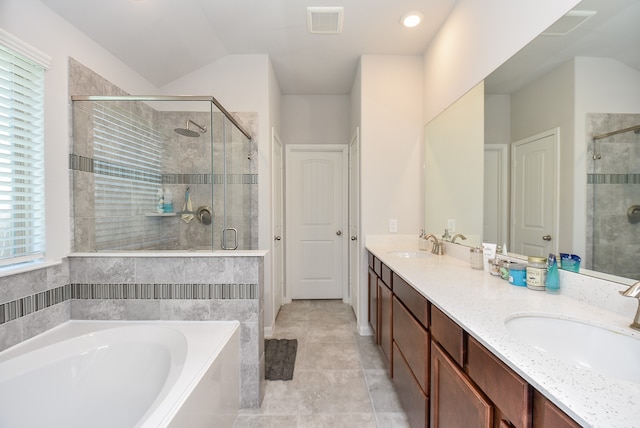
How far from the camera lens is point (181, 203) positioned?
2420 mm

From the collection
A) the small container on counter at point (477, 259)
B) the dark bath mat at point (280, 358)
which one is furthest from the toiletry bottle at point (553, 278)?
the dark bath mat at point (280, 358)

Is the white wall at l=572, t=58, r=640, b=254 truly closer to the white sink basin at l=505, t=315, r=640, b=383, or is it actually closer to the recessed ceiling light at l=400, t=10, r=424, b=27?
the white sink basin at l=505, t=315, r=640, b=383

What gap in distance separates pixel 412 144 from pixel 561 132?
1.51 m

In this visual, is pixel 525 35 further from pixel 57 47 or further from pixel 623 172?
pixel 57 47

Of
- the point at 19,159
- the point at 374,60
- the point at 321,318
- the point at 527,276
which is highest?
the point at 374,60

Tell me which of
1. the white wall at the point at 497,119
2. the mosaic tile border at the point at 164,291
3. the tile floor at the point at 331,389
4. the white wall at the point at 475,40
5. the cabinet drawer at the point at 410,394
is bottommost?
the tile floor at the point at 331,389

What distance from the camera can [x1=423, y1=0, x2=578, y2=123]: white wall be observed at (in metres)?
1.31

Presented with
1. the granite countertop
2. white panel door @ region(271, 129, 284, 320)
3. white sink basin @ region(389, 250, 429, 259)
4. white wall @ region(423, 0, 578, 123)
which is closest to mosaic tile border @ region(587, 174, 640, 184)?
the granite countertop

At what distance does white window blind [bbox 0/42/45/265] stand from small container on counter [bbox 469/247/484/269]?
252 centimetres

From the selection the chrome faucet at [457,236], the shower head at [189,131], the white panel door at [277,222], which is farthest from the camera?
the white panel door at [277,222]

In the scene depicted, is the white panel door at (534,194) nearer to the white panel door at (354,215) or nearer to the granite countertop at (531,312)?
the granite countertop at (531,312)

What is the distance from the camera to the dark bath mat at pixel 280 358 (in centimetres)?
202

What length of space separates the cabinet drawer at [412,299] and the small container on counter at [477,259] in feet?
1.63

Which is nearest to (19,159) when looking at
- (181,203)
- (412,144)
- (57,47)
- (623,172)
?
(57,47)
